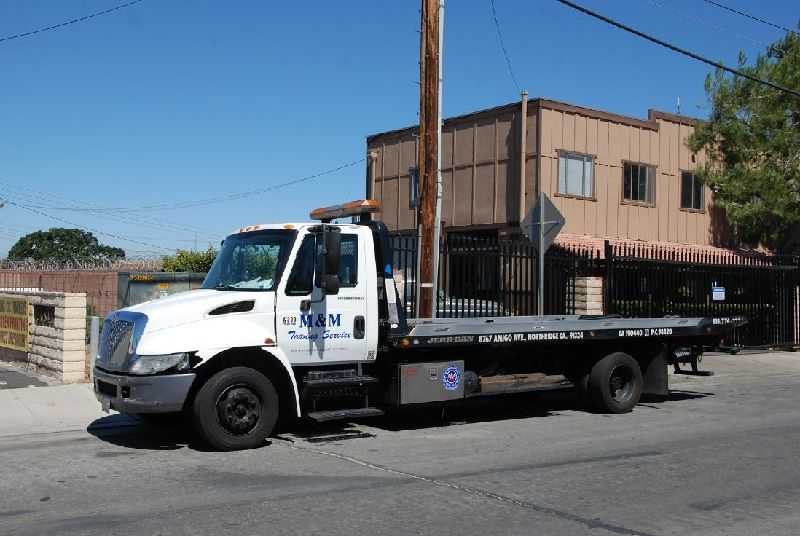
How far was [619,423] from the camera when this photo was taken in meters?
11.1

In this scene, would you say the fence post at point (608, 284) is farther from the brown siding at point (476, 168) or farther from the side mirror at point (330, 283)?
the side mirror at point (330, 283)

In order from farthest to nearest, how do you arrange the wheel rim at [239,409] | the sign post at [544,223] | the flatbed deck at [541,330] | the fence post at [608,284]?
the fence post at [608,284] → the sign post at [544,223] → the flatbed deck at [541,330] → the wheel rim at [239,409]

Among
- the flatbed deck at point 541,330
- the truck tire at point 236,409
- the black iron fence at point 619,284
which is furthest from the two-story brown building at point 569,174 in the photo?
the truck tire at point 236,409

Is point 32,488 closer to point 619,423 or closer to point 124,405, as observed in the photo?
point 124,405

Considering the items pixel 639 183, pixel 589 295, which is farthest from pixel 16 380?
pixel 639 183

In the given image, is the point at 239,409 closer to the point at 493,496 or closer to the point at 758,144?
the point at 493,496

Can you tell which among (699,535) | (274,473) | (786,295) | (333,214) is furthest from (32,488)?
(786,295)

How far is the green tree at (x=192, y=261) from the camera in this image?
85.3ft

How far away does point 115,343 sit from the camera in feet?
29.7

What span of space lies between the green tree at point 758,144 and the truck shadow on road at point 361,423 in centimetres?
1461

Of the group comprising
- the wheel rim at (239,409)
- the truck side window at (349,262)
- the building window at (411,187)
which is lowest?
the wheel rim at (239,409)

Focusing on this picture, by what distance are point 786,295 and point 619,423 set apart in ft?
44.3

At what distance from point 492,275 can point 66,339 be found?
7.93 m

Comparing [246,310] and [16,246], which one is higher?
[16,246]
